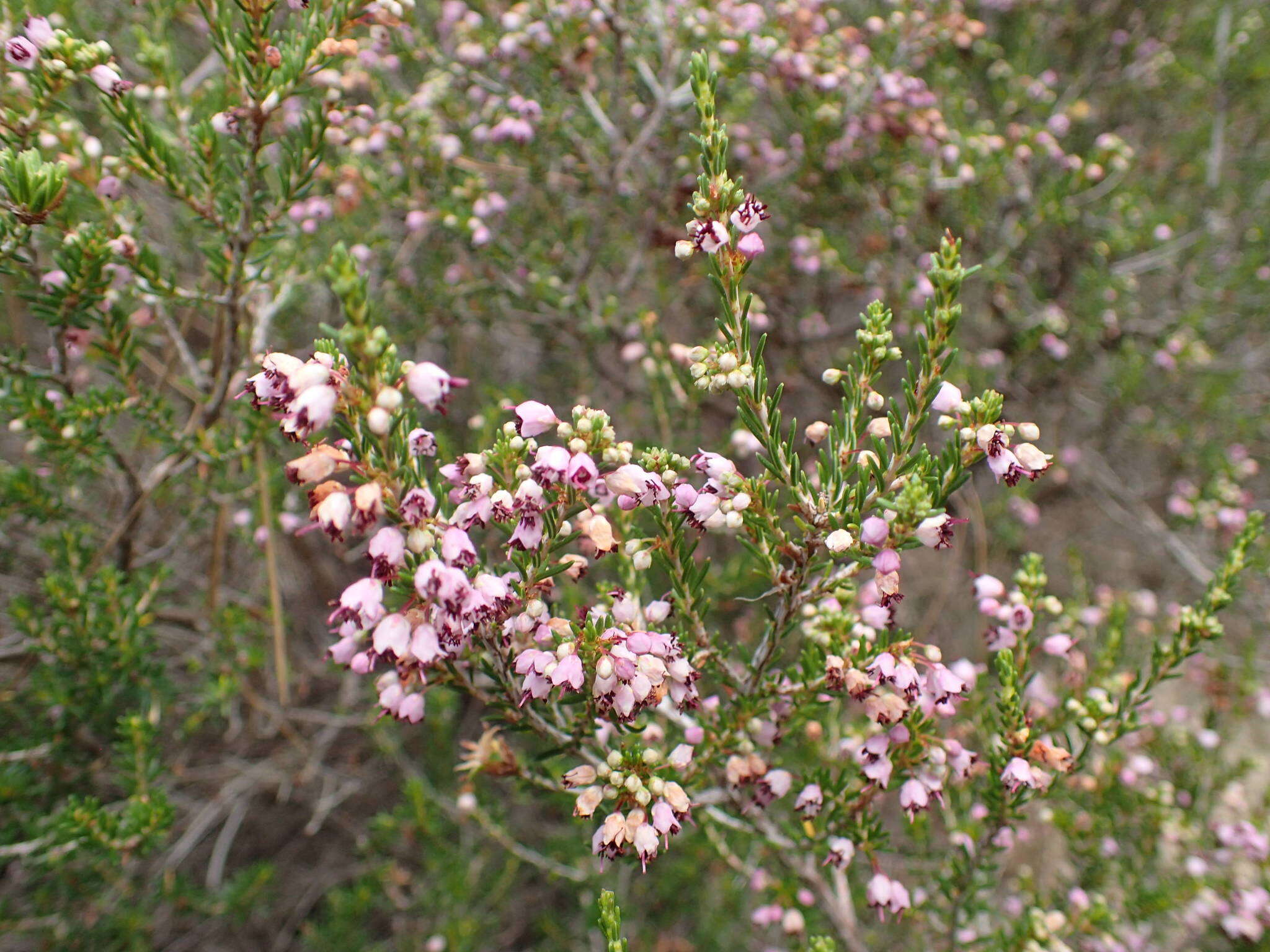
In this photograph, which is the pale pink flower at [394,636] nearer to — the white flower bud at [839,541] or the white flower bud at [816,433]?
the white flower bud at [839,541]

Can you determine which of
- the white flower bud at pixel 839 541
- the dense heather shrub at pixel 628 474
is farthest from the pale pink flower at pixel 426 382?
the white flower bud at pixel 839 541

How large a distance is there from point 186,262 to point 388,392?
14.5 feet

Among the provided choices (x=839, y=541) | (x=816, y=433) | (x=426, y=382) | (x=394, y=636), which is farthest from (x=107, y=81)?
(x=839, y=541)

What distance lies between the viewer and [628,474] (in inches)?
58.0

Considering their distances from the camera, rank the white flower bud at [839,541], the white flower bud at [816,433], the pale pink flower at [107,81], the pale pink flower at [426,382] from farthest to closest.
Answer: the pale pink flower at [107,81] → the white flower bud at [816,433] → the white flower bud at [839,541] → the pale pink flower at [426,382]

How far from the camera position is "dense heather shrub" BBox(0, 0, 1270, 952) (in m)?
1.56

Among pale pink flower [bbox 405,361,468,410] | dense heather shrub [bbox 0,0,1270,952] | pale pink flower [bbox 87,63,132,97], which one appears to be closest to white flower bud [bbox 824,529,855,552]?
dense heather shrub [bbox 0,0,1270,952]

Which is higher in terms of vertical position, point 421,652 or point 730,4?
point 730,4

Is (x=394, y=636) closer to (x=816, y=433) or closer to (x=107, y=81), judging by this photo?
(x=816, y=433)

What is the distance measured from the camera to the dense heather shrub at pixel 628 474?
156cm

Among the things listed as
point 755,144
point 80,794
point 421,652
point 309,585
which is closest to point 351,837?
point 309,585

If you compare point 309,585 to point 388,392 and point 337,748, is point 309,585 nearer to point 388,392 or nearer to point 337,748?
point 337,748

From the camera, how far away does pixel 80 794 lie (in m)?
3.24

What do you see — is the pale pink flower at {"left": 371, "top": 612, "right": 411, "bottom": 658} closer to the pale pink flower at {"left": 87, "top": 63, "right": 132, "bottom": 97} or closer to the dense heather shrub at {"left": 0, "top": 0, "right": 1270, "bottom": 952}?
the dense heather shrub at {"left": 0, "top": 0, "right": 1270, "bottom": 952}
